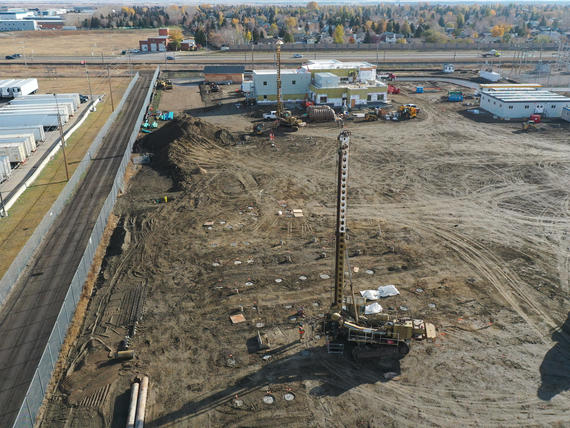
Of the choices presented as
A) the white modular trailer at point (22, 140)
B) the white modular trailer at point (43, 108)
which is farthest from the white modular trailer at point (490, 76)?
Result: the white modular trailer at point (22, 140)

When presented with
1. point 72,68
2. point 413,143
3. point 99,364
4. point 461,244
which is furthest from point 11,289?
point 72,68

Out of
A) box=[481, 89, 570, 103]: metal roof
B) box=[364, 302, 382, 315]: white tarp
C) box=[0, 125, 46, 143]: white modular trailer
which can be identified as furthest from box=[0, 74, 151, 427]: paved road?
box=[481, 89, 570, 103]: metal roof

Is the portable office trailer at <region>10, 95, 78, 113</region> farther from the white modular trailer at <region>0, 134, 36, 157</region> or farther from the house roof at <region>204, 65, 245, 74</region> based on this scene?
the house roof at <region>204, 65, 245, 74</region>

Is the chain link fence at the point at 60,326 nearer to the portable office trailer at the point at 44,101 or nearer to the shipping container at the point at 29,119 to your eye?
the shipping container at the point at 29,119

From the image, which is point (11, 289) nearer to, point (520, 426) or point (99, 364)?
point (99, 364)

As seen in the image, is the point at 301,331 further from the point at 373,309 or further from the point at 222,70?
the point at 222,70

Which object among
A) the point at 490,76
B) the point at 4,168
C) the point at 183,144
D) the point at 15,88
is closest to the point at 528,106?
the point at 490,76
